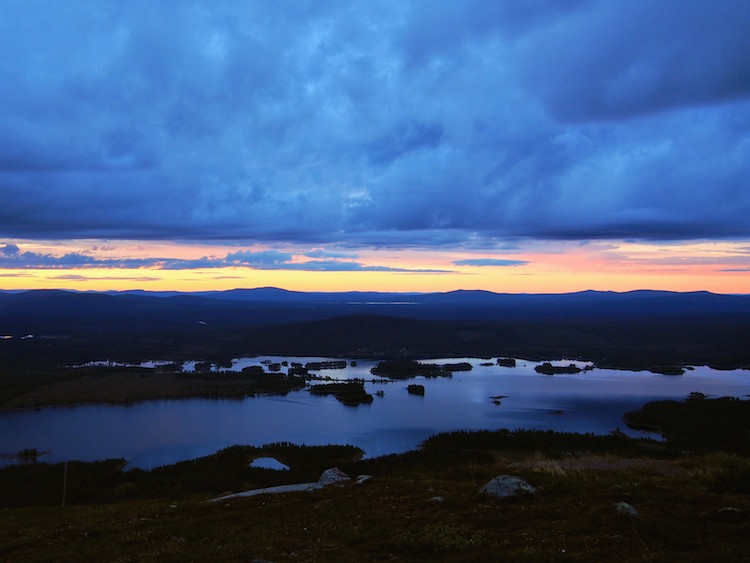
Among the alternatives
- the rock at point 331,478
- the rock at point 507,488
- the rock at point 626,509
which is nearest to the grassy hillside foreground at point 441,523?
the rock at point 626,509

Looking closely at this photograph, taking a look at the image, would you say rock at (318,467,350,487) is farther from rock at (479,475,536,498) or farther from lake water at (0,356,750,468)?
lake water at (0,356,750,468)

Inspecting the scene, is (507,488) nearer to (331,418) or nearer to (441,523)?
(441,523)

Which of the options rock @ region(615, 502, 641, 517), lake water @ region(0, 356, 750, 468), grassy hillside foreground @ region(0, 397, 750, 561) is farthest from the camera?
lake water @ region(0, 356, 750, 468)

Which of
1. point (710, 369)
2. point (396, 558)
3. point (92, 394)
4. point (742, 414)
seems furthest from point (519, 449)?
point (710, 369)

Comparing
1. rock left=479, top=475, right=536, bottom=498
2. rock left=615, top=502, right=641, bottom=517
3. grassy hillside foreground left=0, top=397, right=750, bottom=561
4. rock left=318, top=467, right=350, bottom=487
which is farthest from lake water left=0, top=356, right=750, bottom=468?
rock left=615, top=502, right=641, bottom=517

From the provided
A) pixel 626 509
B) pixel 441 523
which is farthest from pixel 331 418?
pixel 626 509

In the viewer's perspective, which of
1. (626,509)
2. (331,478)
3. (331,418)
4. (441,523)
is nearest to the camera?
(626,509)
